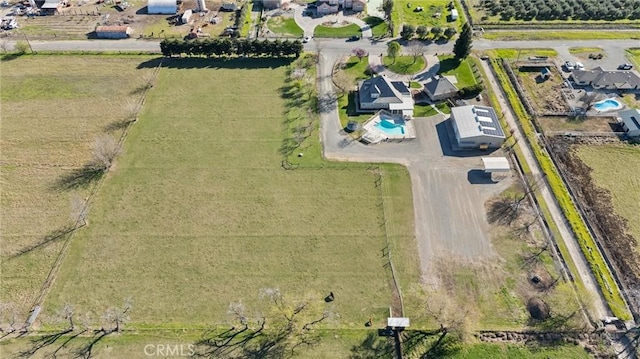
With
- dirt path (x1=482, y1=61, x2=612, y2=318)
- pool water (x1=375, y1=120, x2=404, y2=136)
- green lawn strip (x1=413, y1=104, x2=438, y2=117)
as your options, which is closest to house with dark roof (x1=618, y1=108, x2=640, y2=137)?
dirt path (x1=482, y1=61, x2=612, y2=318)

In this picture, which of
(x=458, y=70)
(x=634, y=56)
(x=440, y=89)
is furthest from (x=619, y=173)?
(x=634, y=56)

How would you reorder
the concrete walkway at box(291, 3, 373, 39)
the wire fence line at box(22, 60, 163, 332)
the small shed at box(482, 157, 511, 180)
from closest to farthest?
1. the wire fence line at box(22, 60, 163, 332)
2. the small shed at box(482, 157, 511, 180)
3. the concrete walkway at box(291, 3, 373, 39)

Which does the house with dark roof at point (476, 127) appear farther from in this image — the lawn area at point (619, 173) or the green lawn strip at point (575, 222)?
the lawn area at point (619, 173)

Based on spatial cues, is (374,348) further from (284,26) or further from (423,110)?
(284,26)

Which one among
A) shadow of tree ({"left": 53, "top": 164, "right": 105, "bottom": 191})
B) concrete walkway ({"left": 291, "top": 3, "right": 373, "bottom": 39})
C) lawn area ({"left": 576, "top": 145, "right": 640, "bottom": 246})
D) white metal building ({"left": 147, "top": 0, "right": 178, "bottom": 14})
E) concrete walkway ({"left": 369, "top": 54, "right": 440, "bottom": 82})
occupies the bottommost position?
lawn area ({"left": 576, "top": 145, "right": 640, "bottom": 246})

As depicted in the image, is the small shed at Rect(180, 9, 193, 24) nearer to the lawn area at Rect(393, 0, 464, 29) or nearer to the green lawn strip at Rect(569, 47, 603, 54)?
the lawn area at Rect(393, 0, 464, 29)

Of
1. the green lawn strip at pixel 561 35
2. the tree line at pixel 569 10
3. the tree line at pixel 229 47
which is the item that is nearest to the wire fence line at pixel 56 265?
the tree line at pixel 229 47
